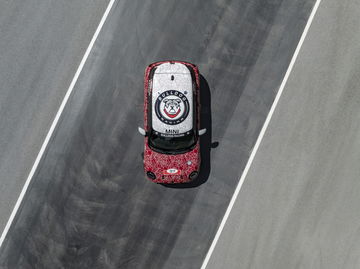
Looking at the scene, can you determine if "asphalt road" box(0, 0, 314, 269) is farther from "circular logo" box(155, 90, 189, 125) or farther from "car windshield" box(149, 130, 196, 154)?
"circular logo" box(155, 90, 189, 125)

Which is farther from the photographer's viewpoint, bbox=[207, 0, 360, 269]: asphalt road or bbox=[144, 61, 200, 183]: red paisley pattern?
bbox=[207, 0, 360, 269]: asphalt road

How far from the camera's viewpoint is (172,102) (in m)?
14.3

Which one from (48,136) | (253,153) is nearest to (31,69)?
(48,136)

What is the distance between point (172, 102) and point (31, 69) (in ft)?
19.2

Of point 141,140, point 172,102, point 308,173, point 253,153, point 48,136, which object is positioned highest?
point 172,102

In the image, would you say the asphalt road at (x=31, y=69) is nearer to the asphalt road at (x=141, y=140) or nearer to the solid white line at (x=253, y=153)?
the asphalt road at (x=141, y=140)

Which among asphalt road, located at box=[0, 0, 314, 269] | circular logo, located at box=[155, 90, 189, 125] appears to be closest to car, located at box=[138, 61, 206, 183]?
circular logo, located at box=[155, 90, 189, 125]

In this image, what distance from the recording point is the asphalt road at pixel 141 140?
610 inches

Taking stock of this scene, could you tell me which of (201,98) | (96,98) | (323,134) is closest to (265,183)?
(323,134)

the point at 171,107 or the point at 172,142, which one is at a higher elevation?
the point at 171,107

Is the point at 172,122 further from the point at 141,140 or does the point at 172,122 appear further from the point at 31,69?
the point at 31,69

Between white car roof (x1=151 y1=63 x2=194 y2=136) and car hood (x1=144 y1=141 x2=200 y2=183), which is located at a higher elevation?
white car roof (x1=151 y1=63 x2=194 y2=136)

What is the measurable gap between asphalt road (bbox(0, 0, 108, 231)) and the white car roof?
12.1 ft

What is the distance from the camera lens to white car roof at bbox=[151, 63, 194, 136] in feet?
47.0
